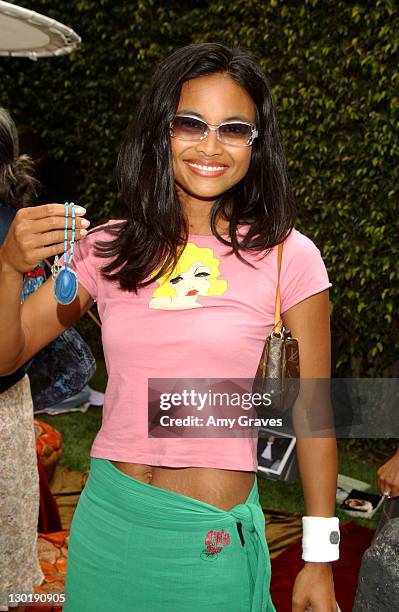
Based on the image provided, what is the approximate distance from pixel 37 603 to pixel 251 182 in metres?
2.01

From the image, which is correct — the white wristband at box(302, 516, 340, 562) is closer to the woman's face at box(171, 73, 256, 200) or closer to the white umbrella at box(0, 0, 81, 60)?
the woman's face at box(171, 73, 256, 200)

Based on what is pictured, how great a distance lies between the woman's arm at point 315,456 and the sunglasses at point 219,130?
397 mm

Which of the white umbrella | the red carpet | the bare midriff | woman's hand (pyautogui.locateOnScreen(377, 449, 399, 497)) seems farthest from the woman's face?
the red carpet

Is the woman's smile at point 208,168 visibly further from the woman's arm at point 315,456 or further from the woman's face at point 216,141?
the woman's arm at point 315,456

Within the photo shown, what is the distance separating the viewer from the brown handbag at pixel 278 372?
1596mm

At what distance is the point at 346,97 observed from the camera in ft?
16.2

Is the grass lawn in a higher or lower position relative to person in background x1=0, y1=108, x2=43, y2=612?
lower

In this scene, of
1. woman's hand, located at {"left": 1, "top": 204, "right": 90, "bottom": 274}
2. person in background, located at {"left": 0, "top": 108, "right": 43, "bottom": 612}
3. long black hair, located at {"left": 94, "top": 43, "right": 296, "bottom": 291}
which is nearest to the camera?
woman's hand, located at {"left": 1, "top": 204, "right": 90, "bottom": 274}

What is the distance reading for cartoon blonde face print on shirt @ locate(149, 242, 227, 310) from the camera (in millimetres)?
1676

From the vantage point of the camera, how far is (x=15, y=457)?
8.90ft

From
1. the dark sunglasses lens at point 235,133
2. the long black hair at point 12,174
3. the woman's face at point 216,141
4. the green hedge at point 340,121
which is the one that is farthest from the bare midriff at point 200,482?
the green hedge at point 340,121

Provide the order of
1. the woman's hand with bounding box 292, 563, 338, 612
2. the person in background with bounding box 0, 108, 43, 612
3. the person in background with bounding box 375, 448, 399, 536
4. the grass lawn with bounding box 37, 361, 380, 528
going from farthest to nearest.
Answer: the grass lawn with bounding box 37, 361, 380, 528
the person in background with bounding box 0, 108, 43, 612
the person in background with bounding box 375, 448, 399, 536
the woman's hand with bounding box 292, 563, 338, 612

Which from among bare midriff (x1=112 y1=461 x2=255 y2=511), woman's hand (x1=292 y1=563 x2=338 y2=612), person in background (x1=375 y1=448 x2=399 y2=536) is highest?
bare midriff (x1=112 y1=461 x2=255 y2=511)

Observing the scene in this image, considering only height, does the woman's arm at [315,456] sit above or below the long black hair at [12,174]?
below
